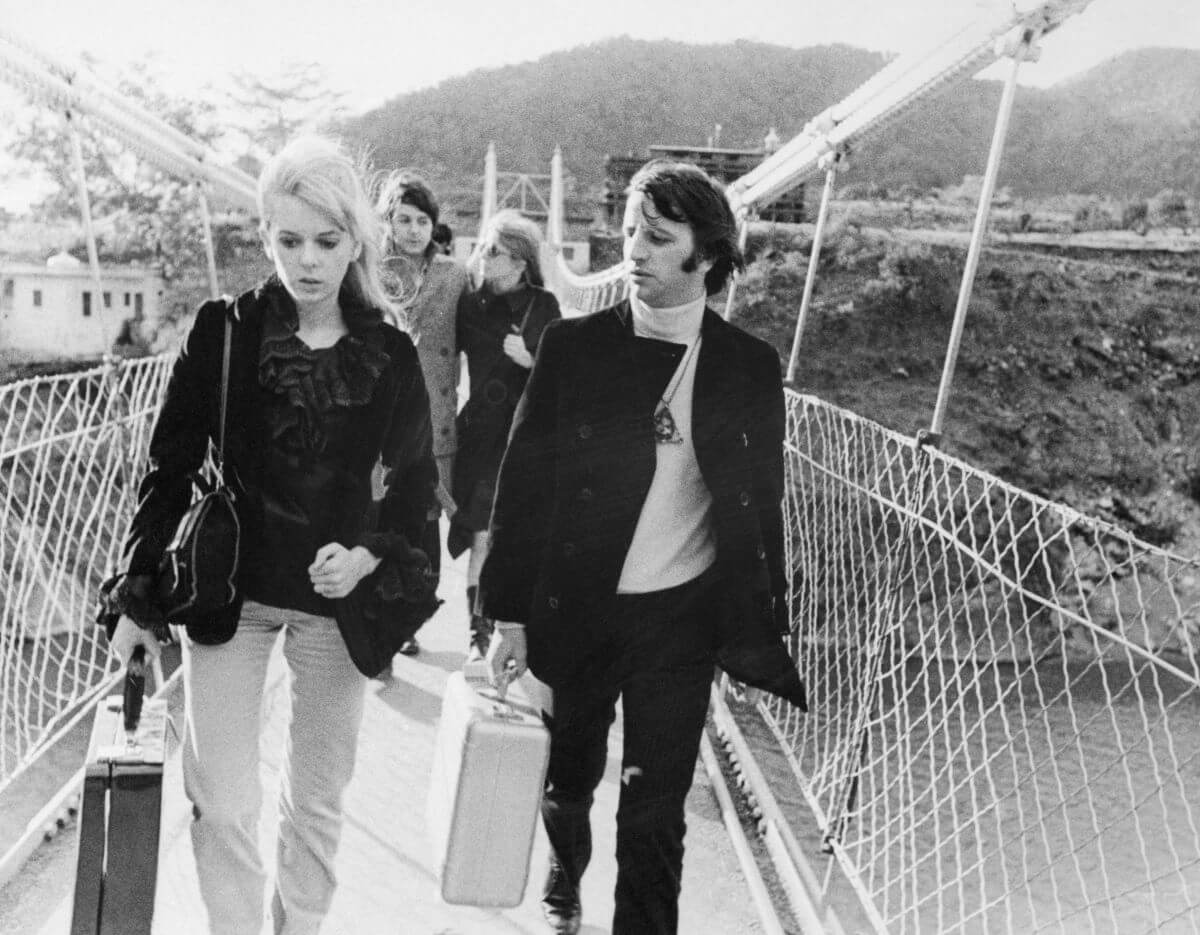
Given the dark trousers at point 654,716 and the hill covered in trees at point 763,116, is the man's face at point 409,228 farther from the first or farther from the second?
the hill covered in trees at point 763,116

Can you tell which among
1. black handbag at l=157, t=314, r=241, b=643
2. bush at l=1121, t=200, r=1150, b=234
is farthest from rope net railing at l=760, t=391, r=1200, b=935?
bush at l=1121, t=200, r=1150, b=234

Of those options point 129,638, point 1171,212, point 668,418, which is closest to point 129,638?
point 129,638

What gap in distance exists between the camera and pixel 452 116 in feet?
201

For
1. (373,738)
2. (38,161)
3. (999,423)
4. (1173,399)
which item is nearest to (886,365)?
(999,423)

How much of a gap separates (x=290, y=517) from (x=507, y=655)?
15.7 inches

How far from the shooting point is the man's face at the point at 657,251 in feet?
5.15

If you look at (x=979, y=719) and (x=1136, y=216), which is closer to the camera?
(x=979, y=719)

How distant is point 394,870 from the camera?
206 cm

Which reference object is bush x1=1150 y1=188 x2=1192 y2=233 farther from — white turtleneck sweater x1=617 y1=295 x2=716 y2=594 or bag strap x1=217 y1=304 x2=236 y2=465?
bag strap x1=217 y1=304 x2=236 y2=465

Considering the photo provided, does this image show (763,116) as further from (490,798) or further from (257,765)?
(257,765)

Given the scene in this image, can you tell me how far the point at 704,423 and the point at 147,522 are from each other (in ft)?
2.41

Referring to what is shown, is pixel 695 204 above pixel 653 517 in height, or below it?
above

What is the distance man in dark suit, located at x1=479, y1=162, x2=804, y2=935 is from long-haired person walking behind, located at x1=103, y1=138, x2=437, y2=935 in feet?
0.67

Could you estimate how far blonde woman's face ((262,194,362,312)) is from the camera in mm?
1412
